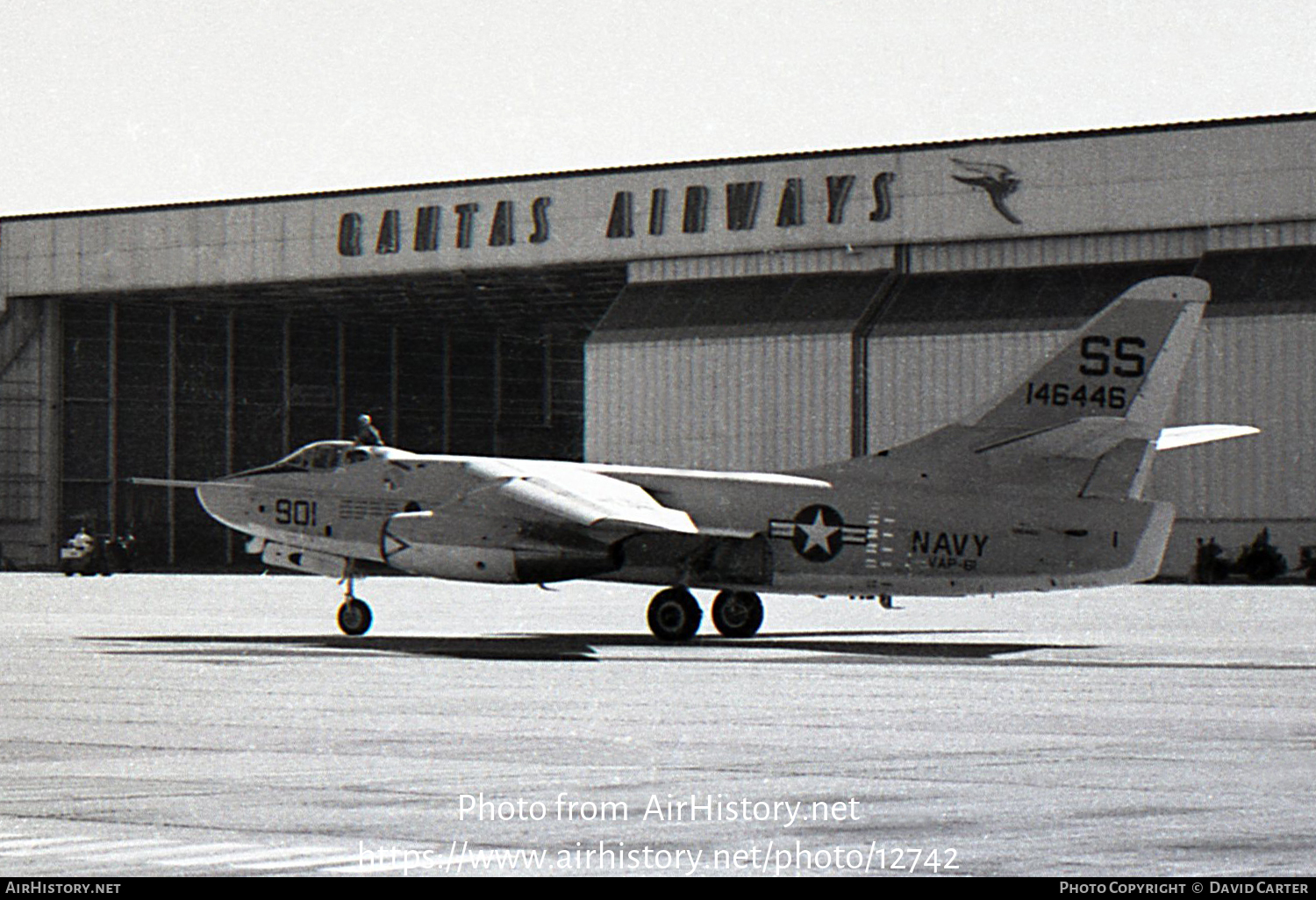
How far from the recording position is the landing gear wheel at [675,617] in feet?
102

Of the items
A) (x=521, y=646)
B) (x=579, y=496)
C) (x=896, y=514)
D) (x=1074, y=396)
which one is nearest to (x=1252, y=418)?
(x=1074, y=396)

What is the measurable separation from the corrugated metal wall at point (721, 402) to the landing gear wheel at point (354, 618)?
3965cm

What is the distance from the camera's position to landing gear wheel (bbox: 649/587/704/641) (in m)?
31.1

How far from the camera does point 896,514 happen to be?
30.4 metres

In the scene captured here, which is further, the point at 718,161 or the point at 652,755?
the point at 718,161

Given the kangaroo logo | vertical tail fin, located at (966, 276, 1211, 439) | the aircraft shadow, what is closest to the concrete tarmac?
the aircraft shadow

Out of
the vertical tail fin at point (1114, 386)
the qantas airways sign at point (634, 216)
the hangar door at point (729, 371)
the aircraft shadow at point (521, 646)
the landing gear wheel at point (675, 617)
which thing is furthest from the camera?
the qantas airways sign at point (634, 216)

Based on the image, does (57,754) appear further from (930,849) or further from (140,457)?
(140,457)

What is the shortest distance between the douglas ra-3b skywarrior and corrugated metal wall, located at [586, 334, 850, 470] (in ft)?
125

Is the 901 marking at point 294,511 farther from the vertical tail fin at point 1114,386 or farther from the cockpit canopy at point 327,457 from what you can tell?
the vertical tail fin at point 1114,386

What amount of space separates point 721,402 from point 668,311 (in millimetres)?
3632

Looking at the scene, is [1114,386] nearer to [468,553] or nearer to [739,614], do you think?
[739,614]

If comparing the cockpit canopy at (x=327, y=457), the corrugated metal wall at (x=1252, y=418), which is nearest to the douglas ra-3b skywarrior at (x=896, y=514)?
the cockpit canopy at (x=327, y=457)
